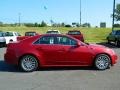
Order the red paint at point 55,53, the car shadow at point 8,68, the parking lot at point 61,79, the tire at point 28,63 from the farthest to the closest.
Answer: the car shadow at point 8,68, the red paint at point 55,53, the tire at point 28,63, the parking lot at point 61,79

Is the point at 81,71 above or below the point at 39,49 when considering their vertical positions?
below

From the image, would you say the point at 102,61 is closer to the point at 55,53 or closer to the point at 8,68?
the point at 55,53

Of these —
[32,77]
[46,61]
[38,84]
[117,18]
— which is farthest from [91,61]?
[117,18]

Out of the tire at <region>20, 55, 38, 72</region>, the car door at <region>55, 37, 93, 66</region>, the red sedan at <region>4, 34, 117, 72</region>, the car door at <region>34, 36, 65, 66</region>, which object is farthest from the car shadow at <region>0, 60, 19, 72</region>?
the car door at <region>55, 37, 93, 66</region>

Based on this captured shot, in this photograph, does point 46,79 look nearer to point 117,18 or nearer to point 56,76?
point 56,76

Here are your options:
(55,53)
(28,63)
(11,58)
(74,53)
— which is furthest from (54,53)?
(11,58)

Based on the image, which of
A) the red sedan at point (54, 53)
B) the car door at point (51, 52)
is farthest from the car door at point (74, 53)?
the car door at point (51, 52)

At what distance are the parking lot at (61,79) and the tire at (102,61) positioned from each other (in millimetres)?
286

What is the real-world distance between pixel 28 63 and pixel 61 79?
2298mm

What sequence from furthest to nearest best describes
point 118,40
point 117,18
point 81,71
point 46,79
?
point 117,18, point 118,40, point 81,71, point 46,79

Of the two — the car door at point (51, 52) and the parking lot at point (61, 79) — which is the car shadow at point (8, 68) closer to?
the parking lot at point (61, 79)

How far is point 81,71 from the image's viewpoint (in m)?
12.8

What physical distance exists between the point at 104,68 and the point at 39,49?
2643mm

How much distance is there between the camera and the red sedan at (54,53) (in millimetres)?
12867
